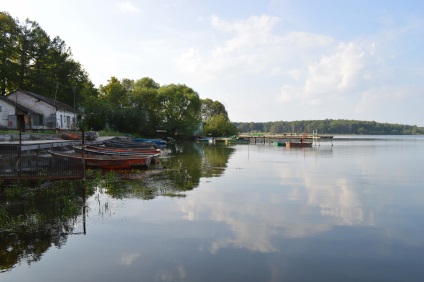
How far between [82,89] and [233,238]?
53.5 meters

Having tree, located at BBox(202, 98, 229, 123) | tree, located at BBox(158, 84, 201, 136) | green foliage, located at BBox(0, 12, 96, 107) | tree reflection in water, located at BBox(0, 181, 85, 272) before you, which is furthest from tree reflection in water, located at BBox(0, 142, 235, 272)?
tree, located at BBox(202, 98, 229, 123)

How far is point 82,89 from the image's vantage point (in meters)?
57.3

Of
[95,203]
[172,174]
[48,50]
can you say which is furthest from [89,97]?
[95,203]

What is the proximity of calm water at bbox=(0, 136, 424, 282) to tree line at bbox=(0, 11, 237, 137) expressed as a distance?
69.5ft

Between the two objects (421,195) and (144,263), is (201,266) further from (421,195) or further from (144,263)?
(421,195)

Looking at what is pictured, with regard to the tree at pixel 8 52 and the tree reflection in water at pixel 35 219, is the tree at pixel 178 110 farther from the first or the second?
the tree reflection in water at pixel 35 219

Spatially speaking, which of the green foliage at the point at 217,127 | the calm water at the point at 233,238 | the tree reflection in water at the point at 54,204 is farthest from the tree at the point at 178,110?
the calm water at the point at 233,238

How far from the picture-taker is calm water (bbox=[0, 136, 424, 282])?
7.82 metres

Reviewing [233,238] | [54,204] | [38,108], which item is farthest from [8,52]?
[233,238]

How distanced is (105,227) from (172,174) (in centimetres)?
1225

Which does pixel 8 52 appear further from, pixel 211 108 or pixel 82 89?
pixel 211 108

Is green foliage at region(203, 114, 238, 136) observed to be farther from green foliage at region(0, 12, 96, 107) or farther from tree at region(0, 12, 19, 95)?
tree at region(0, 12, 19, 95)

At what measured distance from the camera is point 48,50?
51375 millimetres

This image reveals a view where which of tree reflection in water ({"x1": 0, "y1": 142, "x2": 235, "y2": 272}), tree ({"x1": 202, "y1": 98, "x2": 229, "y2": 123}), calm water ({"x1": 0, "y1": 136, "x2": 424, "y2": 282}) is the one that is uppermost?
tree ({"x1": 202, "y1": 98, "x2": 229, "y2": 123})
